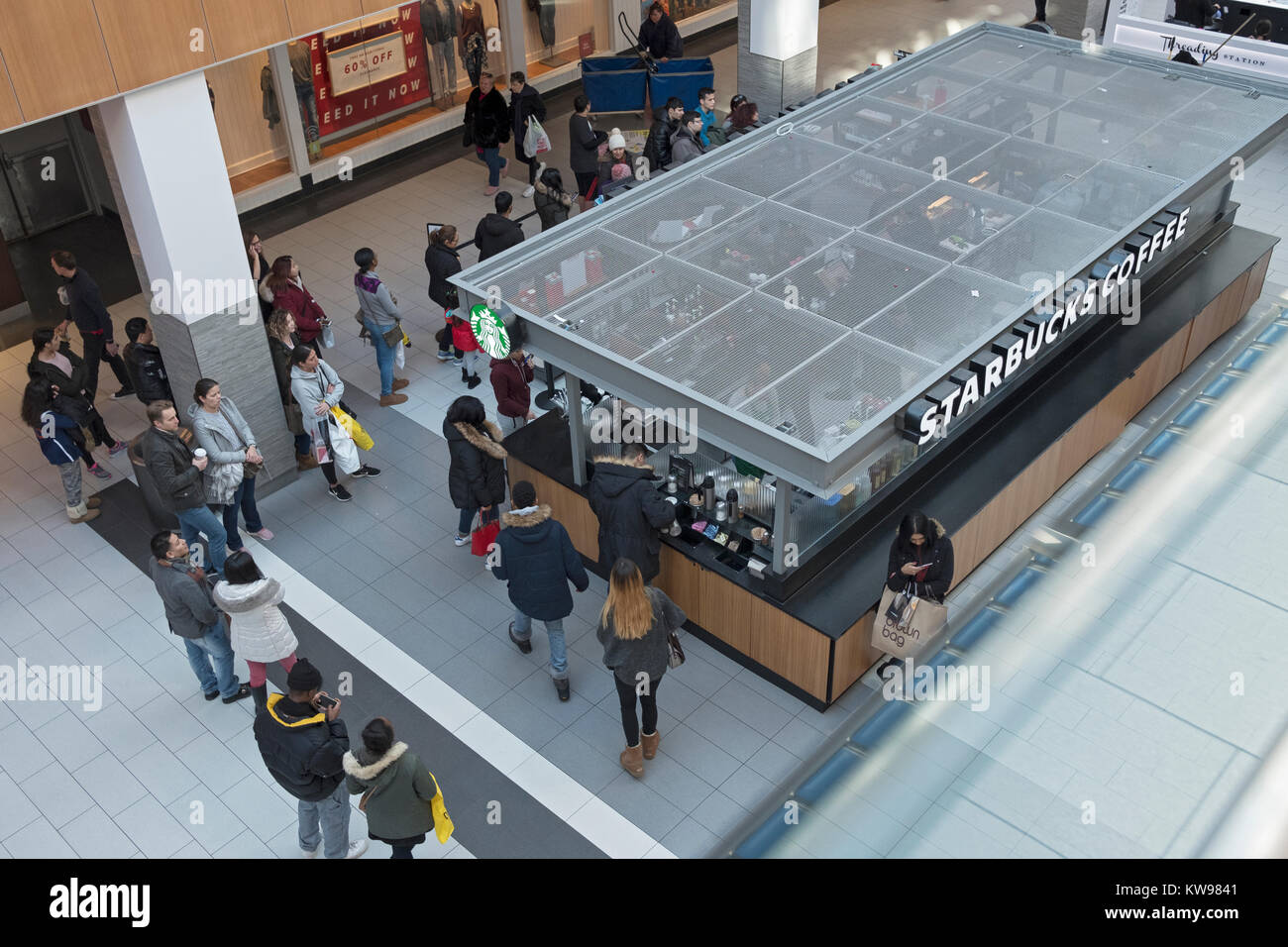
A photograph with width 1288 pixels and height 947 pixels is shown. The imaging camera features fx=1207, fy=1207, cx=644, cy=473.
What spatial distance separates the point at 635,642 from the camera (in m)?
7.22

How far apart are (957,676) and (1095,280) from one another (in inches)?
116

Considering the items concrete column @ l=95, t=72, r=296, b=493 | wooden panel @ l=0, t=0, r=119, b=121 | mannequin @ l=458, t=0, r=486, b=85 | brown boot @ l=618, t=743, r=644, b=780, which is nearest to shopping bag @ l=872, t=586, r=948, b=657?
brown boot @ l=618, t=743, r=644, b=780

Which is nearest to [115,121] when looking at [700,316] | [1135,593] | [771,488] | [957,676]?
[700,316]

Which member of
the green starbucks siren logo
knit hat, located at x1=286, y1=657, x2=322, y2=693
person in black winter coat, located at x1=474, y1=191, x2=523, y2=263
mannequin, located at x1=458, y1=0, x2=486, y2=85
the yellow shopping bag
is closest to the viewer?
knit hat, located at x1=286, y1=657, x2=322, y2=693

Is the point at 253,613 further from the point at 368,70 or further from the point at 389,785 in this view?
the point at 368,70

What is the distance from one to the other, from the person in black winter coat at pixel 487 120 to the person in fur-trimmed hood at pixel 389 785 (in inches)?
374

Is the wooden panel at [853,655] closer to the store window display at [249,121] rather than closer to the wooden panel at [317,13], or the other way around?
the wooden panel at [317,13]

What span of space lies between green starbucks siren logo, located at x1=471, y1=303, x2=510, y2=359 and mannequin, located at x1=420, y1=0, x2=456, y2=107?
874cm

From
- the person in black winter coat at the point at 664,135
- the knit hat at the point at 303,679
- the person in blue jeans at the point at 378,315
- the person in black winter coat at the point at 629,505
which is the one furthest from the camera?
the person in black winter coat at the point at 664,135

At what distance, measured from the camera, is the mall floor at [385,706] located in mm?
7551

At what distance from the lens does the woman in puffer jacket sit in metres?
7.46

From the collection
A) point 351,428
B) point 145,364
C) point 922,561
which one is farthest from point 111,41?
point 922,561

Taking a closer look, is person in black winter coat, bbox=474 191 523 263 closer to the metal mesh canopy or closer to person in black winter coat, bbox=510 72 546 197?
the metal mesh canopy

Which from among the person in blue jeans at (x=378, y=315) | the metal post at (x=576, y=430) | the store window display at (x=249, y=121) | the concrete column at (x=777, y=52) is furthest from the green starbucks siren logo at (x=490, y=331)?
the store window display at (x=249, y=121)
